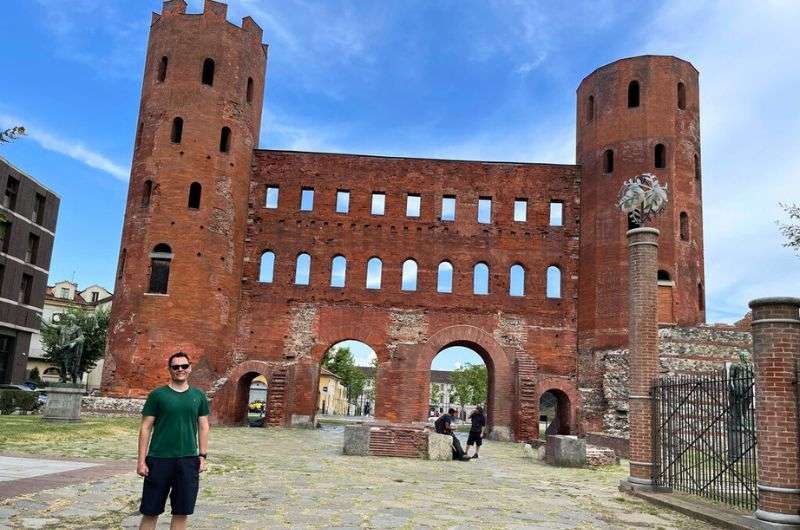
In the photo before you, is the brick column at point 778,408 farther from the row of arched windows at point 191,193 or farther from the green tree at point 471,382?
the green tree at point 471,382

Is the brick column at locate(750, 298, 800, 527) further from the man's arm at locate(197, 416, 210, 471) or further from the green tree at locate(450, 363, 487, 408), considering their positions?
the green tree at locate(450, 363, 487, 408)

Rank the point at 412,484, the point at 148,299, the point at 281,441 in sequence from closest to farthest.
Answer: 1. the point at 412,484
2. the point at 281,441
3. the point at 148,299

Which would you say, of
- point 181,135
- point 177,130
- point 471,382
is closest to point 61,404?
point 181,135

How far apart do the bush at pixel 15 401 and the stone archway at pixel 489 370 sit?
1459cm

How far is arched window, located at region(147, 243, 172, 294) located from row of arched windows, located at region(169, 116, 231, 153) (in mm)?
4426

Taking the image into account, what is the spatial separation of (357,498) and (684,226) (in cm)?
2225

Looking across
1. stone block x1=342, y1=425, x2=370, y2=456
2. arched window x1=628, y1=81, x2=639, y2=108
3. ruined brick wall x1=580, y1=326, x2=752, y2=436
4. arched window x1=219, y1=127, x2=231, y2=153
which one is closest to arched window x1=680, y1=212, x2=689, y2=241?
ruined brick wall x1=580, y1=326, x2=752, y2=436

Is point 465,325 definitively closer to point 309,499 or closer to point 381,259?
point 381,259

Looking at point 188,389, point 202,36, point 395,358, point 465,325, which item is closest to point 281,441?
point 395,358

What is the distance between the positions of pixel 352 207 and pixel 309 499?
2138cm

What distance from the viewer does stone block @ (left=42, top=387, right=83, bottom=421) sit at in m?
20.9

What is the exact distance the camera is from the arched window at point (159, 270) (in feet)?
86.3

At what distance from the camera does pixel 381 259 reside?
29.2 meters

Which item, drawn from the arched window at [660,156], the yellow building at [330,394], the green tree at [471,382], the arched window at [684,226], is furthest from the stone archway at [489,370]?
the yellow building at [330,394]
